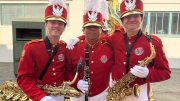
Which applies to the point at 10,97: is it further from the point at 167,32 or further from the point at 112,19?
the point at 167,32

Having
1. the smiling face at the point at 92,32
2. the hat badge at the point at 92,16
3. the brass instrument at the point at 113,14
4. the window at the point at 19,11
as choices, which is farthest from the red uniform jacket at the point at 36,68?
the window at the point at 19,11

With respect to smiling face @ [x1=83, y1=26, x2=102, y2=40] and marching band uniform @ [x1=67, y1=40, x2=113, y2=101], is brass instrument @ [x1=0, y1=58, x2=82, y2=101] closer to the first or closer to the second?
marching band uniform @ [x1=67, y1=40, x2=113, y2=101]

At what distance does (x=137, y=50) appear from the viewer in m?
3.29

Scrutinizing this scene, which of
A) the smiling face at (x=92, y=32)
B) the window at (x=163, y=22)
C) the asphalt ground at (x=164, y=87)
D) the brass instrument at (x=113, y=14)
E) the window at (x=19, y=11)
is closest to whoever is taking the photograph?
the smiling face at (x=92, y=32)

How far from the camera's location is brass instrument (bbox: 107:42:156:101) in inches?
124

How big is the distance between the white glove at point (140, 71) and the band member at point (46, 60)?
79cm

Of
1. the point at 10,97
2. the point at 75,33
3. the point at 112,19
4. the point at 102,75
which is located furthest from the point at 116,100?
the point at 75,33

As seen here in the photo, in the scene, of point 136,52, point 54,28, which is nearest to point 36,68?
point 54,28

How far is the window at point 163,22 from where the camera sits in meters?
12.6

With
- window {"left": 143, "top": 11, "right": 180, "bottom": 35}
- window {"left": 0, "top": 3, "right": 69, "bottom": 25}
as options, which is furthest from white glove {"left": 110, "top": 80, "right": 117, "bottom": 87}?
window {"left": 0, "top": 3, "right": 69, "bottom": 25}

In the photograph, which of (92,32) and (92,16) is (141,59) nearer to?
(92,32)

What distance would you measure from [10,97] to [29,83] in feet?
2.01

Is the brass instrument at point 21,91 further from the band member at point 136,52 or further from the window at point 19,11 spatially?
the window at point 19,11

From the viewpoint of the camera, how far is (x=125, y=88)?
10.8 ft
